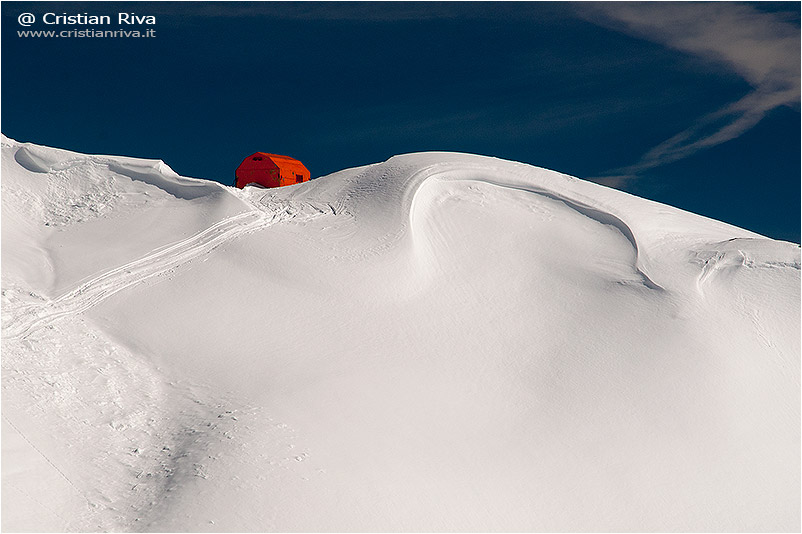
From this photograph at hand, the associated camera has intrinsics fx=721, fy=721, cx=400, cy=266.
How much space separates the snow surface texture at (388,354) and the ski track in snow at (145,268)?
0.10 feet

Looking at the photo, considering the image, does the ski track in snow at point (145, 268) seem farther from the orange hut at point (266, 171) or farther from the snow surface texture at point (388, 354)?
the orange hut at point (266, 171)

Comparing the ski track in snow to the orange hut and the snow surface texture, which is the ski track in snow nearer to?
the snow surface texture

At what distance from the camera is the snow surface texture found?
7.79 m

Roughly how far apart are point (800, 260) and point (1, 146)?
13418 millimetres

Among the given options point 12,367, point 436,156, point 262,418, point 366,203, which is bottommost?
point 262,418

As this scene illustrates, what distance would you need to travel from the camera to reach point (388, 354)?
980 cm

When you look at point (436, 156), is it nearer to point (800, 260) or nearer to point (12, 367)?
point (800, 260)

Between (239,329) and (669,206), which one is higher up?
(669,206)

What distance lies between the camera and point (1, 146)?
40.7ft

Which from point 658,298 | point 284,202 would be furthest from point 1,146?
point 658,298

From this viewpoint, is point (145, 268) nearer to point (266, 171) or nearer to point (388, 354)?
point (388, 354)

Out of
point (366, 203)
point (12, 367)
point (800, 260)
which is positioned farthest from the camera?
point (366, 203)

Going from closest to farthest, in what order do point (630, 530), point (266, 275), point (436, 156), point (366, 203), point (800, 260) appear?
point (630, 530), point (266, 275), point (800, 260), point (366, 203), point (436, 156)

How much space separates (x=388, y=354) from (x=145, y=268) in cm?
385
